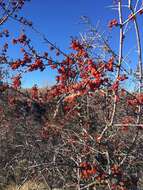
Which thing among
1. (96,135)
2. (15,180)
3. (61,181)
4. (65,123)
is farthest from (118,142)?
(15,180)

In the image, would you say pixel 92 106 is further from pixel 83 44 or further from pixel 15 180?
pixel 15 180

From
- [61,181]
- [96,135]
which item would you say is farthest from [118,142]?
[61,181]

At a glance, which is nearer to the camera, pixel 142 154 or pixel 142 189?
pixel 142 154

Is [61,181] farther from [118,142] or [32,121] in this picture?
[32,121]

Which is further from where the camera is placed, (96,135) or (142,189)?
(142,189)

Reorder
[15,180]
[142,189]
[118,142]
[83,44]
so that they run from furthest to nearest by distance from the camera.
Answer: [15,180]
[142,189]
[118,142]
[83,44]

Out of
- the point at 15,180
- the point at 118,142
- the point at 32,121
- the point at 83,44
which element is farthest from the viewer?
the point at 15,180

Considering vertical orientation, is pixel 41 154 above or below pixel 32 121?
below

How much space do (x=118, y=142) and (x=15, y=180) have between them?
5.51 m

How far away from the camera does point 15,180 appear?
13398mm

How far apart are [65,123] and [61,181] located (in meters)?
1.29

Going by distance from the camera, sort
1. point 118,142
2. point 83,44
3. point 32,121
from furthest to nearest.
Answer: point 32,121
point 118,142
point 83,44

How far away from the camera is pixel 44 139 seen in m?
9.95

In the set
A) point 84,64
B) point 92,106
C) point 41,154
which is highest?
point 84,64
